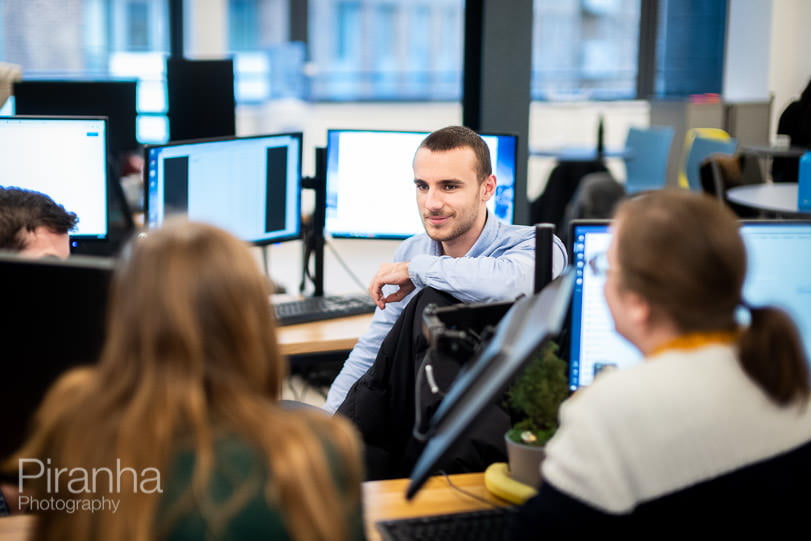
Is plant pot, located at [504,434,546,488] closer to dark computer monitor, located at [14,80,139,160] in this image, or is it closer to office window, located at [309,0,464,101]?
dark computer monitor, located at [14,80,139,160]

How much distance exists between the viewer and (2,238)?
180 cm

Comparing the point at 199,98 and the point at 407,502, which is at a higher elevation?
the point at 199,98

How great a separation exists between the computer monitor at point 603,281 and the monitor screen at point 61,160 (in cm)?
154

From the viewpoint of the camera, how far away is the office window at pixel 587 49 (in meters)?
8.56

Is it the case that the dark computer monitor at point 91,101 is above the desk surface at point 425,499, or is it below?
above

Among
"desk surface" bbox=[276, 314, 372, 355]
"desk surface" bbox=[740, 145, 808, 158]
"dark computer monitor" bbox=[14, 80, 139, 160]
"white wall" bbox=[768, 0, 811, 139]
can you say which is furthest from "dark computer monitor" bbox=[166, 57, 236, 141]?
"white wall" bbox=[768, 0, 811, 139]

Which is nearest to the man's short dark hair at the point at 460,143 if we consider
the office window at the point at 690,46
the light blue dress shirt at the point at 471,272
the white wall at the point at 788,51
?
the light blue dress shirt at the point at 471,272

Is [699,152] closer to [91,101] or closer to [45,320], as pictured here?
[91,101]

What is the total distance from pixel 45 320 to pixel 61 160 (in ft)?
4.98

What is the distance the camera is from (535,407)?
144 centimetres

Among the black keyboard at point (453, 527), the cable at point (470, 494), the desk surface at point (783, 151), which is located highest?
the desk surface at point (783, 151)

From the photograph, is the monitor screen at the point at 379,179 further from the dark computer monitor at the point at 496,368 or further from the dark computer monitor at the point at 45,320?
the dark computer monitor at the point at 45,320

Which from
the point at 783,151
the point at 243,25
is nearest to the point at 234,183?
the point at 783,151

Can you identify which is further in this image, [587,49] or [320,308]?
[587,49]
